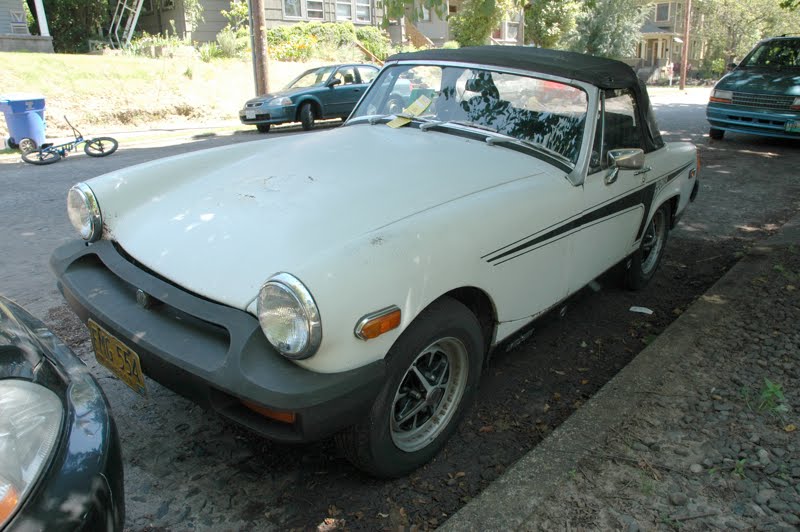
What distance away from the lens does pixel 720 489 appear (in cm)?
232

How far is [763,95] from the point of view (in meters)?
10.1

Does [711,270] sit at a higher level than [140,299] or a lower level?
lower

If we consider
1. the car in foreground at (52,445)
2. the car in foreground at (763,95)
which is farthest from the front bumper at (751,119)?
the car in foreground at (52,445)

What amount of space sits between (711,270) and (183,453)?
4321mm

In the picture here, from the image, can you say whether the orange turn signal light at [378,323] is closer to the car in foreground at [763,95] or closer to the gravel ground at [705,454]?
the gravel ground at [705,454]

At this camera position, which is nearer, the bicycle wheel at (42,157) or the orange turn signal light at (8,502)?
the orange turn signal light at (8,502)

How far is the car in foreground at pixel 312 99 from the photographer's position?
518 inches

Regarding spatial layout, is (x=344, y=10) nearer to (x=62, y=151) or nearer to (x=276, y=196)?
(x=62, y=151)

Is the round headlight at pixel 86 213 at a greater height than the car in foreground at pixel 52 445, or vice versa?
the round headlight at pixel 86 213

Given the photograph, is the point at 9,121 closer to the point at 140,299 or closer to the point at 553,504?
the point at 140,299

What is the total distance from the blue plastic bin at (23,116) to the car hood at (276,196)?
→ 29.5ft

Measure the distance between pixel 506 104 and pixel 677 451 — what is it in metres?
1.98

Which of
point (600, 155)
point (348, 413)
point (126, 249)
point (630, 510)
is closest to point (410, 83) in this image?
point (600, 155)

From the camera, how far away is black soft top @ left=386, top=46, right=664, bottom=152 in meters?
3.38
